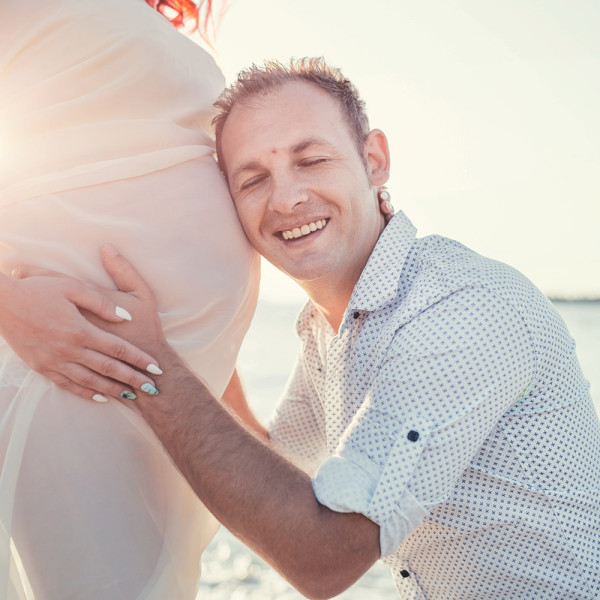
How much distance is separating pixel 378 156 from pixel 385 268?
2.10 ft

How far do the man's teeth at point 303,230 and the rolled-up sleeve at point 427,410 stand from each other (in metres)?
0.56

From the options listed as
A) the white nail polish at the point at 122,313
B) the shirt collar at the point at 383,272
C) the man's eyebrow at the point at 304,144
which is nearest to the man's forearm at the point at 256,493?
the white nail polish at the point at 122,313

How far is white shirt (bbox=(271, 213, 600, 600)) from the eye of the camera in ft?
5.11

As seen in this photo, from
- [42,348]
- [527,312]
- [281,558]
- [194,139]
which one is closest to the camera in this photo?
[281,558]

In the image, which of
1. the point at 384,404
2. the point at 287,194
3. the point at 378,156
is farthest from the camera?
the point at 378,156

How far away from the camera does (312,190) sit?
85.7 inches

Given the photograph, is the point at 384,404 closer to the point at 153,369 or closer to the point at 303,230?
the point at 153,369

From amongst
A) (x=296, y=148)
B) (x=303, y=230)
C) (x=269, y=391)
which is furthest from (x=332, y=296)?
(x=269, y=391)

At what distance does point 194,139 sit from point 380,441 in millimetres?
1148

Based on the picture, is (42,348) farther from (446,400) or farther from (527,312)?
(527,312)

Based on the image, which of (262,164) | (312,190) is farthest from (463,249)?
(262,164)

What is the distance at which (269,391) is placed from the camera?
9.27m

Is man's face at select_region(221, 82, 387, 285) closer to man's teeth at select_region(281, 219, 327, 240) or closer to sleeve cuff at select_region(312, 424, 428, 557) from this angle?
man's teeth at select_region(281, 219, 327, 240)

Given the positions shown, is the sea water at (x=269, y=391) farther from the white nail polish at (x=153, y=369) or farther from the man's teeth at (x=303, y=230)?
the white nail polish at (x=153, y=369)
